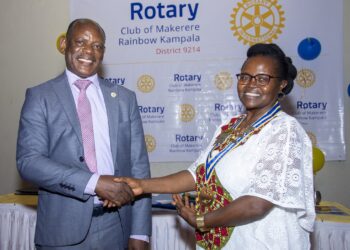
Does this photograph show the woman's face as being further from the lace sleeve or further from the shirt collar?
the shirt collar

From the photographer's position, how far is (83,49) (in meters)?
1.93

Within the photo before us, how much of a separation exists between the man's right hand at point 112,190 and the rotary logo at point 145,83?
70.9 inches


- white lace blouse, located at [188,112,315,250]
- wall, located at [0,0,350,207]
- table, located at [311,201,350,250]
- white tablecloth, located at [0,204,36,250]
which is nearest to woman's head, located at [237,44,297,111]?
white lace blouse, located at [188,112,315,250]

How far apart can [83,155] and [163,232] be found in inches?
46.7

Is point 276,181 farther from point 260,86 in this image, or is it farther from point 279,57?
point 279,57

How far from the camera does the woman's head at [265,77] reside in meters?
1.65

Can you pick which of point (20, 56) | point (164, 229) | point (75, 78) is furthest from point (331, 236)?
point (20, 56)

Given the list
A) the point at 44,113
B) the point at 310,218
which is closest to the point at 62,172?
the point at 44,113

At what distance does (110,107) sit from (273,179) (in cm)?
89

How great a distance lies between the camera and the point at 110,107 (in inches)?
75.0

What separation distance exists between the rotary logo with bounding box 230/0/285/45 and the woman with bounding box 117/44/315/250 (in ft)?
5.59

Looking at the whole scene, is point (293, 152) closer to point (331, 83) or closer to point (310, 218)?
point (310, 218)

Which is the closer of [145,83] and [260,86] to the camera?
[260,86]

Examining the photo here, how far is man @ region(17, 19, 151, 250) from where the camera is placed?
5.61 feet
